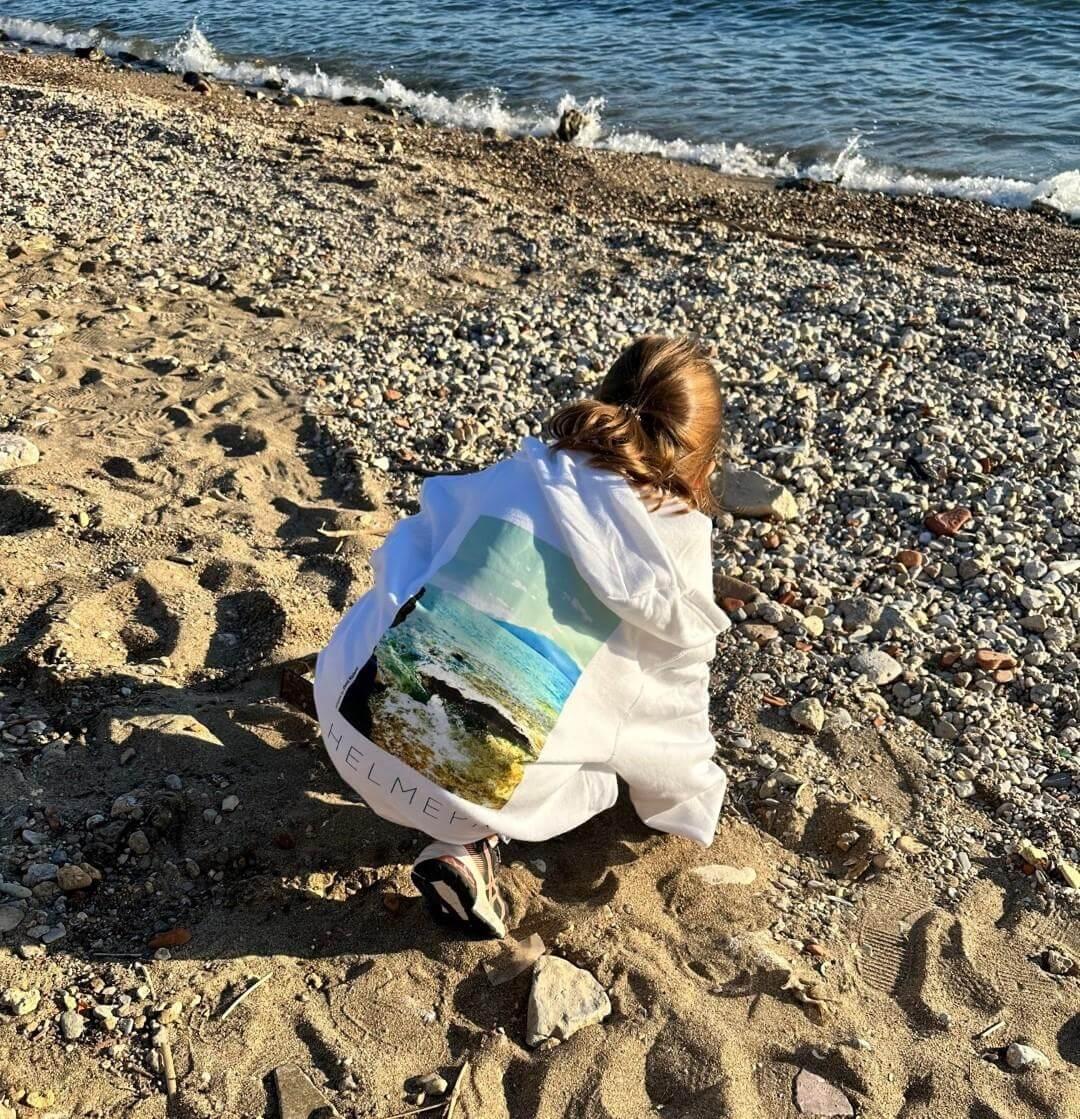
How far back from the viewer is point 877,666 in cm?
433

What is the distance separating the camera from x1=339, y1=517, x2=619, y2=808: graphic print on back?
8.80 ft

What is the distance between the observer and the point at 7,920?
110 inches

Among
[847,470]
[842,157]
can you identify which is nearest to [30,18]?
[842,157]

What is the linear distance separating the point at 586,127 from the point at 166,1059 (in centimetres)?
1235

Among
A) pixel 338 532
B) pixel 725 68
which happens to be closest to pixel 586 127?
pixel 725 68

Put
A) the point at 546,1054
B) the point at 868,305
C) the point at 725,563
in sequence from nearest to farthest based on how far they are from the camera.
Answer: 1. the point at 546,1054
2. the point at 725,563
3. the point at 868,305

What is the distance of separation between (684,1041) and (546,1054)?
13.6 inches

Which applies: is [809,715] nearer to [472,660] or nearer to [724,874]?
[724,874]

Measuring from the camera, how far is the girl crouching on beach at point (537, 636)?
2701mm

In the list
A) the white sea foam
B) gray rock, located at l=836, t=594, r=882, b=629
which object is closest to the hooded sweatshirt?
gray rock, located at l=836, t=594, r=882, b=629

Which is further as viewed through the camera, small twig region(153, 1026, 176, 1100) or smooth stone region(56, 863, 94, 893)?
smooth stone region(56, 863, 94, 893)

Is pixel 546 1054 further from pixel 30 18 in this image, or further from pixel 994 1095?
pixel 30 18

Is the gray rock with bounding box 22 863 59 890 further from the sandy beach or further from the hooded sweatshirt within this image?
the hooded sweatshirt

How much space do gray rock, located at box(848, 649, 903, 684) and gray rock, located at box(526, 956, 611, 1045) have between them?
1.90m
